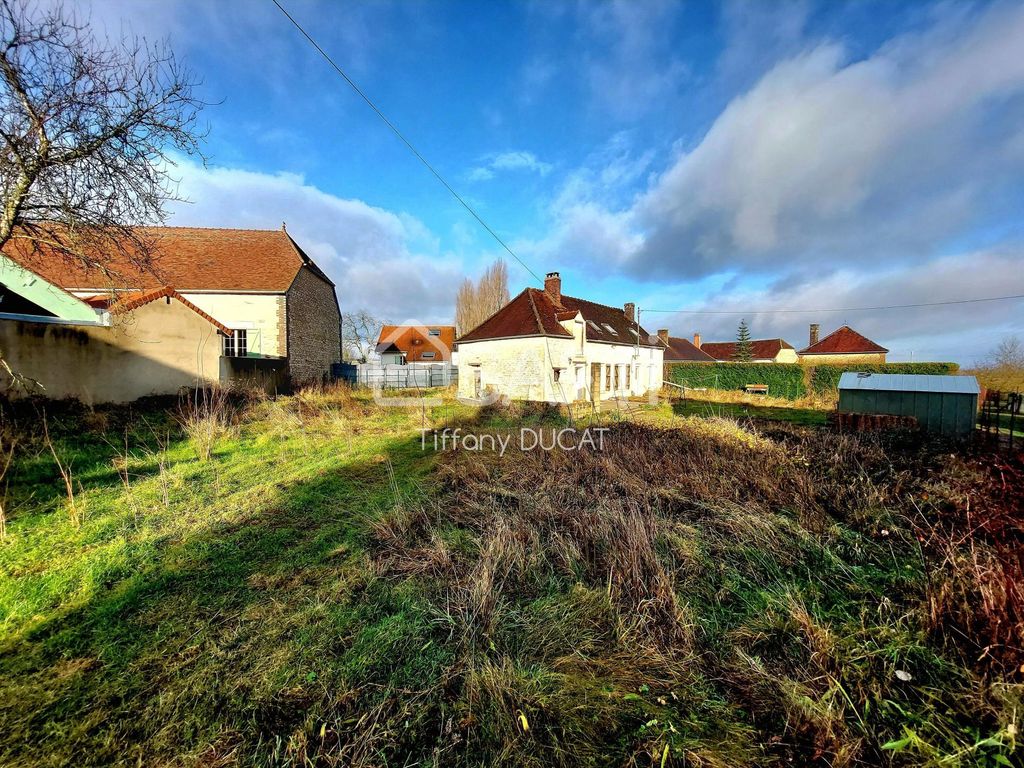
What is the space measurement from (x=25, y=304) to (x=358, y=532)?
13786 millimetres

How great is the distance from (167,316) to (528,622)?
46.1 ft

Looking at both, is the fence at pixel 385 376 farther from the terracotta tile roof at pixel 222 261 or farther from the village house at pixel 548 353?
the terracotta tile roof at pixel 222 261

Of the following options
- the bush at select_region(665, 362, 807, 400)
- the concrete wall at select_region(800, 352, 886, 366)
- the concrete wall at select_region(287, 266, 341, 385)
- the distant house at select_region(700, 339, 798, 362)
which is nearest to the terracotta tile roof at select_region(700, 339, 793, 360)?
the distant house at select_region(700, 339, 798, 362)

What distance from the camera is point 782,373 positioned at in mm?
→ 22922

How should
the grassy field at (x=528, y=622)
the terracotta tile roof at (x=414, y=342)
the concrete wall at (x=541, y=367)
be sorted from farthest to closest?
the terracotta tile roof at (x=414, y=342), the concrete wall at (x=541, y=367), the grassy field at (x=528, y=622)

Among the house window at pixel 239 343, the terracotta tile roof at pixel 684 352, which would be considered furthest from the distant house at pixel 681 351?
the house window at pixel 239 343

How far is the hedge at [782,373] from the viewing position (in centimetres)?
1971

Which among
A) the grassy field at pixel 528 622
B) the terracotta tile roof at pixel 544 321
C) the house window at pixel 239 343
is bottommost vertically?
the grassy field at pixel 528 622

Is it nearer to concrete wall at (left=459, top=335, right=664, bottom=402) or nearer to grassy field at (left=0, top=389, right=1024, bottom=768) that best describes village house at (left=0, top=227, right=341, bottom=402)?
grassy field at (left=0, top=389, right=1024, bottom=768)

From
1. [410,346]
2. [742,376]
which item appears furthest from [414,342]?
[742,376]

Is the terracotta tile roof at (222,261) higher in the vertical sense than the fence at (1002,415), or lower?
higher

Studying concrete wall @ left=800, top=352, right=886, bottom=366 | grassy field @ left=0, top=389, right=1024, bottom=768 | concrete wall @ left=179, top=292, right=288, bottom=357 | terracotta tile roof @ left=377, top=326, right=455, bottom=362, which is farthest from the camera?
terracotta tile roof @ left=377, top=326, right=455, bottom=362

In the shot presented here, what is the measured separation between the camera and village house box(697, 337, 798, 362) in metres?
44.8

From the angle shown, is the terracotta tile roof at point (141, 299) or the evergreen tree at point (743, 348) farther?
the evergreen tree at point (743, 348)
